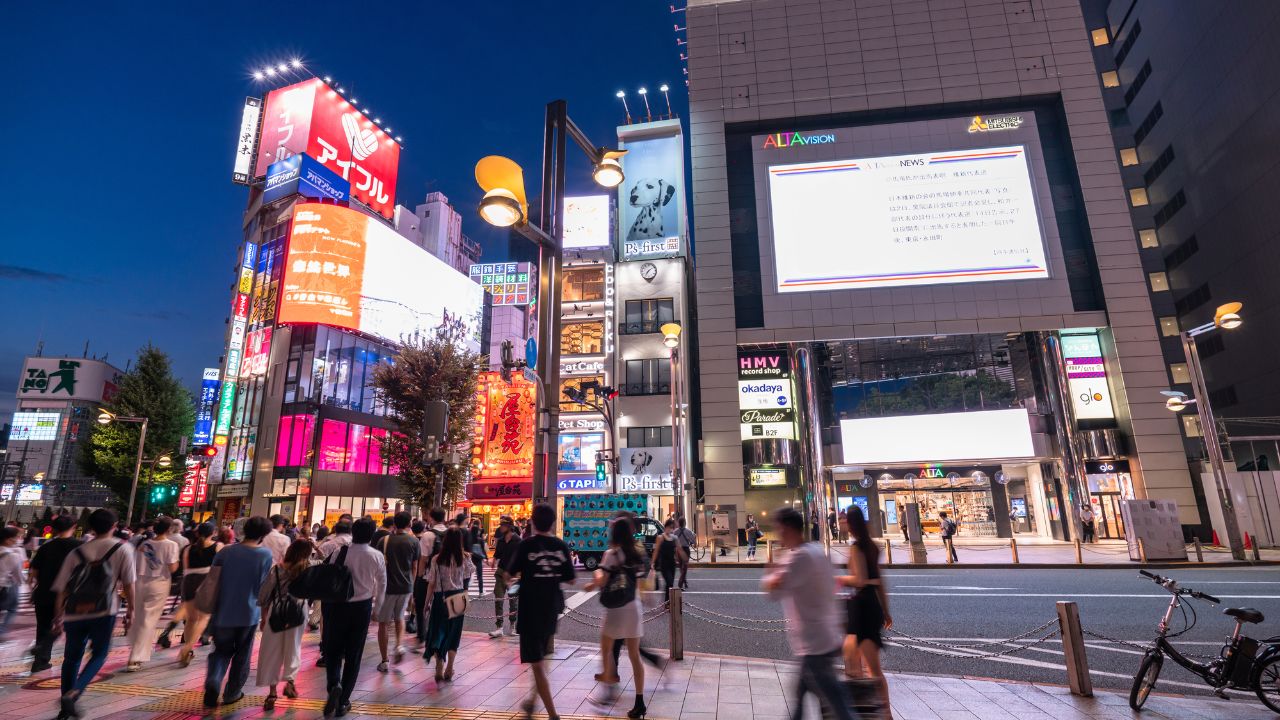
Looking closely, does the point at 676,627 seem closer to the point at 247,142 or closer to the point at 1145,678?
the point at 1145,678

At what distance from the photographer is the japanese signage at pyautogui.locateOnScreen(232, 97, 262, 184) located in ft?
153

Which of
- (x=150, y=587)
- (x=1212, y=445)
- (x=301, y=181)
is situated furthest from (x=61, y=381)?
(x=1212, y=445)

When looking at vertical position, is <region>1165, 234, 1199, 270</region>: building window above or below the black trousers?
above

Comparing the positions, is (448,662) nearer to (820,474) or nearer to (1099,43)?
(820,474)

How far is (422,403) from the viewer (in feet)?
95.7

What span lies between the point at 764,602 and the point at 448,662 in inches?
329

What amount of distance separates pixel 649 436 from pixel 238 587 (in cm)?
3068

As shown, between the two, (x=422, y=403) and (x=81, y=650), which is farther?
(x=422, y=403)

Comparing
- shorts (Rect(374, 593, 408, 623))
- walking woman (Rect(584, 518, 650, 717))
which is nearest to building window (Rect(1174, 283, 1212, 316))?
walking woman (Rect(584, 518, 650, 717))

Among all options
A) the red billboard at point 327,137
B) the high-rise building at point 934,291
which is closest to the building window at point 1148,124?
the high-rise building at point 934,291

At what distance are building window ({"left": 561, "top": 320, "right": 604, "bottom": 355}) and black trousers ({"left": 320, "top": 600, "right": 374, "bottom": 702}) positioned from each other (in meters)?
33.6

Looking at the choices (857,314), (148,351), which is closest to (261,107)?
(148,351)

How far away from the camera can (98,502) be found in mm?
70125

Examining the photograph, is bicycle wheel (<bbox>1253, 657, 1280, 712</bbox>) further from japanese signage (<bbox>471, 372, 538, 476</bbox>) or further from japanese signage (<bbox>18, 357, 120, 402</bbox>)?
japanese signage (<bbox>18, 357, 120, 402</bbox>)
